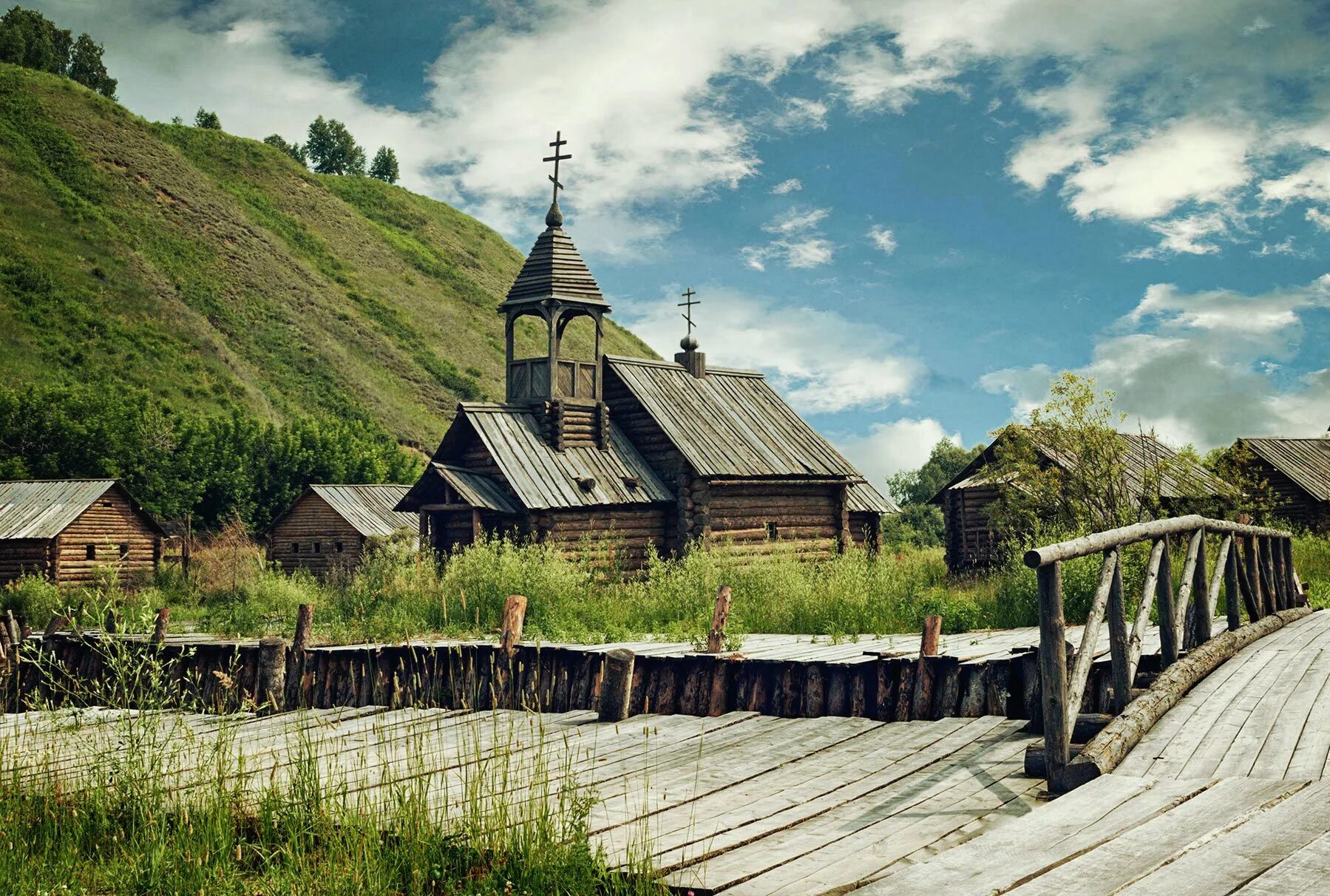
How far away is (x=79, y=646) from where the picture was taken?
14.6 metres

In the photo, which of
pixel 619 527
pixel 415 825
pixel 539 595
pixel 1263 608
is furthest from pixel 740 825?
pixel 619 527

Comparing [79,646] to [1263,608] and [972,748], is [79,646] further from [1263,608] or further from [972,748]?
[1263,608]

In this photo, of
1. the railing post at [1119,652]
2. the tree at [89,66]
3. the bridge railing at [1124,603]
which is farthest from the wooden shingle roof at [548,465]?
the tree at [89,66]

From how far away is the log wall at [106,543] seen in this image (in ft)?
106

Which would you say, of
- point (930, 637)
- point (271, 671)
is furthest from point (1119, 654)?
point (271, 671)

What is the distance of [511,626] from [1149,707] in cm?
562

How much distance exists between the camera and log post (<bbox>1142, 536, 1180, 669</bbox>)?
26.5 feet

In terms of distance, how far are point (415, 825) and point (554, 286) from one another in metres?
23.3

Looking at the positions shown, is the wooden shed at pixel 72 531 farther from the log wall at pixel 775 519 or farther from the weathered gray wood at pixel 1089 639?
the weathered gray wood at pixel 1089 639

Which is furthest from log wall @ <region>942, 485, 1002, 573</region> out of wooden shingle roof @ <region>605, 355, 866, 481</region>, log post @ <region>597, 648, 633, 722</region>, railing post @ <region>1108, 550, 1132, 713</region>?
railing post @ <region>1108, 550, 1132, 713</region>

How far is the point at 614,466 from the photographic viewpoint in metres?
27.2

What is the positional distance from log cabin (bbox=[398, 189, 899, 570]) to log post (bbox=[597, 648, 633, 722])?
47.3ft

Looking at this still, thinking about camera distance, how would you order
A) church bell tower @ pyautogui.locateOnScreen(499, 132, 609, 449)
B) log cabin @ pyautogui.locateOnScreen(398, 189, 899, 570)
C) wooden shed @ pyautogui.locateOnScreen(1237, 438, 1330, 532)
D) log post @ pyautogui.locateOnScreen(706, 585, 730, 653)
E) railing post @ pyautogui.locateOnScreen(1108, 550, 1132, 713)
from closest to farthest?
railing post @ pyautogui.locateOnScreen(1108, 550, 1132, 713) < log post @ pyautogui.locateOnScreen(706, 585, 730, 653) < log cabin @ pyautogui.locateOnScreen(398, 189, 899, 570) < church bell tower @ pyautogui.locateOnScreen(499, 132, 609, 449) < wooden shed @ pyautogui.locateOnScreen(1237, 438, 1330, 532)

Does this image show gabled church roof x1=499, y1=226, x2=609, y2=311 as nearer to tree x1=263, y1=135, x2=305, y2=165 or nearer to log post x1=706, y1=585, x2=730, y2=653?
log post x1=706, y1=585, x2=730, y2=653
